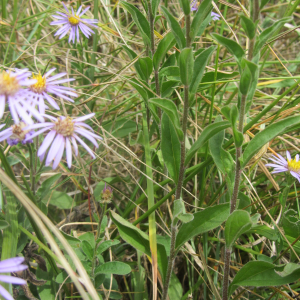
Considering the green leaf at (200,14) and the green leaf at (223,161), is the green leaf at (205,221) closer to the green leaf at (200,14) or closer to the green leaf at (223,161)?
the green leaf at (223,161)

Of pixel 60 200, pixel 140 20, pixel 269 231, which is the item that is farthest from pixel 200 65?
pixel 60 200

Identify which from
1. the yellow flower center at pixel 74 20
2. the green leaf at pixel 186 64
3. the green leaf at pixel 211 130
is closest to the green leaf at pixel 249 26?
the green leaf at pixel 186 64

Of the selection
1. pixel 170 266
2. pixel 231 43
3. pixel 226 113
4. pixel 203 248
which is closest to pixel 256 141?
pixel 226 113

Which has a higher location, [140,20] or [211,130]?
[140,20]

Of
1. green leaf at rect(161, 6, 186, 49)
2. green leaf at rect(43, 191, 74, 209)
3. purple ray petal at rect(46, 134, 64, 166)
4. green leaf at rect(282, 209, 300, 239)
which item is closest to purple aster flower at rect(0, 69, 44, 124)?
purple ray petal at rect(46, 134, 64, 166)

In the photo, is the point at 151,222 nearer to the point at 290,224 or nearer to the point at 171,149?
the point at 171,149

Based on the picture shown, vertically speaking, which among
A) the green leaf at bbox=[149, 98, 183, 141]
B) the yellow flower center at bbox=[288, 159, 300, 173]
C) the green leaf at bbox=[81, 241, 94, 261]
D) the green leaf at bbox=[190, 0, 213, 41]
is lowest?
the green leaf at bbox=[81, 241, 94, 261]

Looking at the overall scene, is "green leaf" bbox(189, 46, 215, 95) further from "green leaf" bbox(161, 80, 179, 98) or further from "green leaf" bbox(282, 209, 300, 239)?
"green leaf" bbox(282, 209, 300, 239)
